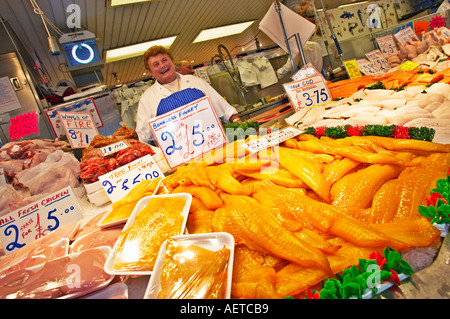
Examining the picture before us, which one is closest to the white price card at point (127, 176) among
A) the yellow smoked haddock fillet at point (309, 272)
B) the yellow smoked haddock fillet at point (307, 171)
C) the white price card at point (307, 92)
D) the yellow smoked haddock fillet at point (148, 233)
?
the yellow smoked haddock fillet at point (148, 233)

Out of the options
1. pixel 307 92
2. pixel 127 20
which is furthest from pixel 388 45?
pixel 127 20

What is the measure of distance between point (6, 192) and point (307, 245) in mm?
2545

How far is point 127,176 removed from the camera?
2.01 metres

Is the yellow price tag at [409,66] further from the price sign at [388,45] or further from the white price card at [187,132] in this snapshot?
the white price card at [187,132]

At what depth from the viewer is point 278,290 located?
83 centimetres

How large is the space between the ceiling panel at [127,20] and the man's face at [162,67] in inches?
150

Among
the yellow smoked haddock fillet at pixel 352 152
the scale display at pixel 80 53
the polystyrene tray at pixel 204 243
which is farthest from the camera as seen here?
the scale display at pixel 80 53

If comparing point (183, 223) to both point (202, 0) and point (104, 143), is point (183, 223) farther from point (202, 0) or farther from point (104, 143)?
point (202, 0)

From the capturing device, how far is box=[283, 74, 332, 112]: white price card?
321 cm

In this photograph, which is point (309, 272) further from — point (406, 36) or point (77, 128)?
point (406, 36)

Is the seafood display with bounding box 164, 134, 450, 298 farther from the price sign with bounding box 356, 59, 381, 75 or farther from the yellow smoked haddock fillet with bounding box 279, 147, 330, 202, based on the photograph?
the price sign with bounding box 356, 59, 381, 75

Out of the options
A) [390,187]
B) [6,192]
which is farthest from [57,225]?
[390,187]

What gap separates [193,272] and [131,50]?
11.6 meters

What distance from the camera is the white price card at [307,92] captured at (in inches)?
126
